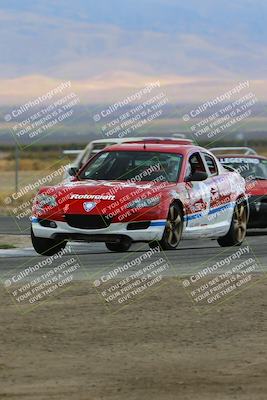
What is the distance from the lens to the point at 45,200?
53.3 feet

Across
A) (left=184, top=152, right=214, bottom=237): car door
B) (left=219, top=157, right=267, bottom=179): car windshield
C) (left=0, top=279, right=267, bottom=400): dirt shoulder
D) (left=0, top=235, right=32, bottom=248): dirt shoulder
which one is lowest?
(left=219, top=157, right=267, bottom=179): car windshield

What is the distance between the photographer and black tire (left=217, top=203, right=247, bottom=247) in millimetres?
18375

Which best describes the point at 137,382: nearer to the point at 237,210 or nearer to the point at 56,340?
the point at 56,340

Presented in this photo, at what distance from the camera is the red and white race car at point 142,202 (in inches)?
630

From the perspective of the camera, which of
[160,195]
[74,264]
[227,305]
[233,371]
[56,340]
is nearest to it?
[233,371]

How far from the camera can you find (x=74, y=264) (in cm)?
1483

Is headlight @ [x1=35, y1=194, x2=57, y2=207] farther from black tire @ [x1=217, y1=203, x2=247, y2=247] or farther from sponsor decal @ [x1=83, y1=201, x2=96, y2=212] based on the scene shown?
black tire @ [x1=217, y1=203, x2=247, y2=247]

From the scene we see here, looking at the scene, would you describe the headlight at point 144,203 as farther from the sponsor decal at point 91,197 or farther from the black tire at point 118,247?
the black tire at point 118,247

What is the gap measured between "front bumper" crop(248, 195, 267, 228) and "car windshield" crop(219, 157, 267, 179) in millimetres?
744

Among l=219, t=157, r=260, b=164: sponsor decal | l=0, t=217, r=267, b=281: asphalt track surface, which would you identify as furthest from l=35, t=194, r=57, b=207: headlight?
l=219, t=157, r=260, b=164: sponsor decal

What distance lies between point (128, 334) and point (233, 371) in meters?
1.61

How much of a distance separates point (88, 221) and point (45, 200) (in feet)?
2.28

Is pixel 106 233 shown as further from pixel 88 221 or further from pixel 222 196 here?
pixel 222 196

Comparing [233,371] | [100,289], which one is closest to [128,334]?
[233,371]
